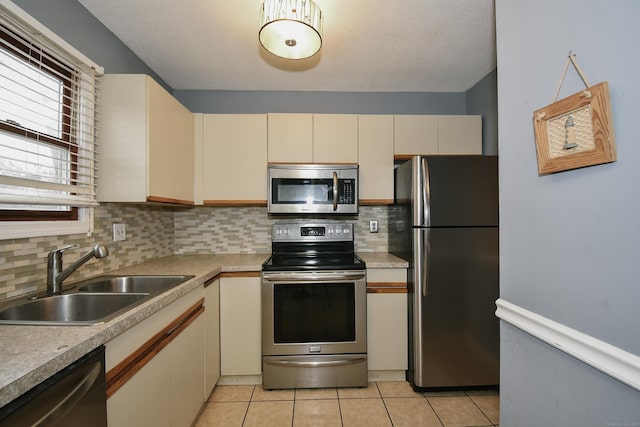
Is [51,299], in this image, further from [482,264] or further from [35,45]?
[482,264]

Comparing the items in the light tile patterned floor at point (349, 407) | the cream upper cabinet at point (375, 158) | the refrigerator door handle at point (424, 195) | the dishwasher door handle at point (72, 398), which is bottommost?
the light tile patterned floor at point (349, 407)

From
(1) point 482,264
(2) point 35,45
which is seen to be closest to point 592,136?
(1) point 482,264

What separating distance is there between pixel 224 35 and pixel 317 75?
0.77 m

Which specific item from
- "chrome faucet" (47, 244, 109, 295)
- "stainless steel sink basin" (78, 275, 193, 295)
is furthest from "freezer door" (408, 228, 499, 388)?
"chrome faucet" (47, 244, 109, 295)

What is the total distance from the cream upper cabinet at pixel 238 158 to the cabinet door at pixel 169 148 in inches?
7.3

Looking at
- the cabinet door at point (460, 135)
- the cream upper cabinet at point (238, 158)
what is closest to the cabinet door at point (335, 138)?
the cream upper cabinet at point (238, 158)

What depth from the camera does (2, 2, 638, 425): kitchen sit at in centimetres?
62

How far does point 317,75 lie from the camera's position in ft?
7.40

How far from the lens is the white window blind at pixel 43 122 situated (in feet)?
3.65

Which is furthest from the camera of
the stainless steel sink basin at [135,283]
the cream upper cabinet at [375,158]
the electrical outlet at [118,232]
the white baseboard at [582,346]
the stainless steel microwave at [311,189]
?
the cream upper cabinet at [375,158]

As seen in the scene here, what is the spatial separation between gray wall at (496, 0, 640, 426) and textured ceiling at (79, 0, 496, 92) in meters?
0.79

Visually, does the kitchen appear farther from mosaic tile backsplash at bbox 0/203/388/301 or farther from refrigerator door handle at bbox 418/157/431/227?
refrigerator door handle at bbox 418/157/431/227

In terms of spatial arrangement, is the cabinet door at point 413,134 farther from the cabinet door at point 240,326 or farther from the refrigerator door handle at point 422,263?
the cabinet door at point 240,326

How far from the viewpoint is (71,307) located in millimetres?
1235
